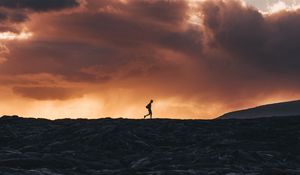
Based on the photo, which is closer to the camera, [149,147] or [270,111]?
[149,147]

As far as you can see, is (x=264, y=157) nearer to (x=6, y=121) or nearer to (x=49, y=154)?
(x=49, y=154)

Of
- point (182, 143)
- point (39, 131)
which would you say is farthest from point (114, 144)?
point (39, 131)

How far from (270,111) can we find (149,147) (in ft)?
171

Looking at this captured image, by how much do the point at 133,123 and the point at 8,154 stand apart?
18.6m

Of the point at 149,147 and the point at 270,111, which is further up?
the point at 270,111

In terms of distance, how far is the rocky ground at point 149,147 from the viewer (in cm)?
6003

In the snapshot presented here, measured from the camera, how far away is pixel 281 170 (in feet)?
193

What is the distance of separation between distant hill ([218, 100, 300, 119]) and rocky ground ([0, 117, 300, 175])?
98.8 feet

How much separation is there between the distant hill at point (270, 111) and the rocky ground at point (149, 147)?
30.1 m

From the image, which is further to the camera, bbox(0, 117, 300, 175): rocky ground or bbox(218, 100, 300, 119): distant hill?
bbox(218, 100, 300, 119): distant hill

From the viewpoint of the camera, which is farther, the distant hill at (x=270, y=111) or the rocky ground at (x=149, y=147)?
the distant hill at (x=270, y=111)

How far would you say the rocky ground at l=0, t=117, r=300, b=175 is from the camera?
197 ft

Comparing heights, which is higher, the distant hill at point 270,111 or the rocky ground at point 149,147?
the distant hill at point 270,111

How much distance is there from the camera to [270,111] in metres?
118
